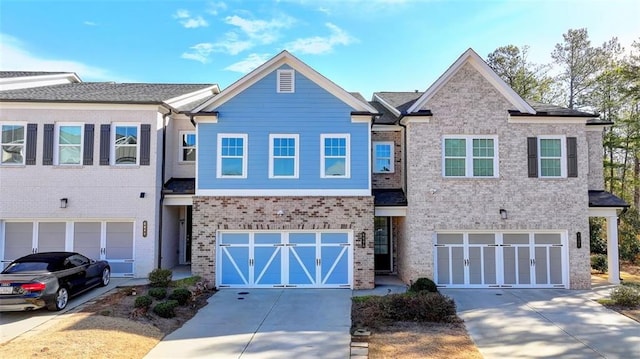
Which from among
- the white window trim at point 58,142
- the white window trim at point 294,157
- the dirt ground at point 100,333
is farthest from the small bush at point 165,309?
the white window trim at point 58,142

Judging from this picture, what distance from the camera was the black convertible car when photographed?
10.7 metres

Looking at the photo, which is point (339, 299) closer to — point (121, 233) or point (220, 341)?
point (220, 341)

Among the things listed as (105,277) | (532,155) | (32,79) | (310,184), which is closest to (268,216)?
(310,184)

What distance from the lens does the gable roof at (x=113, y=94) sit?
15.8m

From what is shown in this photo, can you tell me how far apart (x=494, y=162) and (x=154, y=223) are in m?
13.8

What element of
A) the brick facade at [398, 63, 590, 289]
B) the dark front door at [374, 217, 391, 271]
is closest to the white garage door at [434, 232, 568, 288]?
the brick facade at [398, 63, 590, 289]

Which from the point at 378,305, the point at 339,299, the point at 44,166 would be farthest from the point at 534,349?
the point at 44,166

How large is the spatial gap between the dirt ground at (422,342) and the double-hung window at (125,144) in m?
12.0

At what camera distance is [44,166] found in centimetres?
1577

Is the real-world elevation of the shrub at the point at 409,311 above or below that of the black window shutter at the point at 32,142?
below

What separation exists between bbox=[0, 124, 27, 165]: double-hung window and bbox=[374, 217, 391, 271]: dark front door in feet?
49.8

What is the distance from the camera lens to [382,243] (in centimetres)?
1839

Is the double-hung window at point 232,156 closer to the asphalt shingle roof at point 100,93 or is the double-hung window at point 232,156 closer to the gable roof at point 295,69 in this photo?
the gable roof at point 295,69

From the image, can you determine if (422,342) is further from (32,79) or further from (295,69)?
(32,79)
